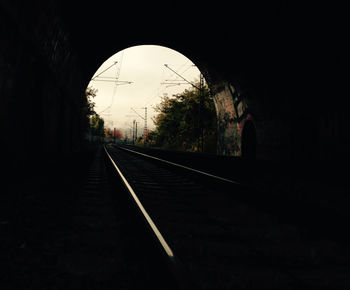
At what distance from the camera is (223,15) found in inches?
630

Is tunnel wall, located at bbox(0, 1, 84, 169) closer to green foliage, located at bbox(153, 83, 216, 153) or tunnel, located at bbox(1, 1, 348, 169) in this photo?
tunnel, located at bbox(1, 1, 348, 169)

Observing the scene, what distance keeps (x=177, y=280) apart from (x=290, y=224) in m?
2.93

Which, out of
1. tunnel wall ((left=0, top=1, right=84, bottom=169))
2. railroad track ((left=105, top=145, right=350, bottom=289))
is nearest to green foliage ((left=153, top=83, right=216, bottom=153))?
tunnel wall ((left=0, top=1, right=84, bottom=169))

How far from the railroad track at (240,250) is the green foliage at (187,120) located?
27.9 meters

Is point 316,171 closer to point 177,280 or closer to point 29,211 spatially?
point 29,211

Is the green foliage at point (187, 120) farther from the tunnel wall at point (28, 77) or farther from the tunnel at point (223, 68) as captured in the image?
the tunnel wall at point (28, 77)

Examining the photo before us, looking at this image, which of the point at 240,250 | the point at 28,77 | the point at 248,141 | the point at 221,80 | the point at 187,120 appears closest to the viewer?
the point at 240,250

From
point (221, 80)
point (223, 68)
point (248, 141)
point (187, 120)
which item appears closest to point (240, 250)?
point (248, 141)

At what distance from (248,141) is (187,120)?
19.6m

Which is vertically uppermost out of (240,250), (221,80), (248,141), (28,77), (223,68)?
(223,68)

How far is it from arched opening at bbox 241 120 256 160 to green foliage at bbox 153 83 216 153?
13370mm

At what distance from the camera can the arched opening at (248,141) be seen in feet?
63.2

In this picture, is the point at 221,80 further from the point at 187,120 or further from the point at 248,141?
the point at 187,120

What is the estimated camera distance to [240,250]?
11.1 feet
